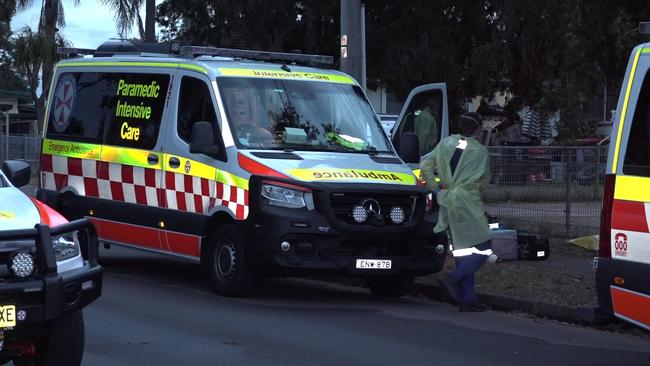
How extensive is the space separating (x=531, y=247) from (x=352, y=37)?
3268 millimetres

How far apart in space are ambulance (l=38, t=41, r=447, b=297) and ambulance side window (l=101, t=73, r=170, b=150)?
0.06 ft

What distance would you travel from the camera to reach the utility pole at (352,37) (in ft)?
43.3

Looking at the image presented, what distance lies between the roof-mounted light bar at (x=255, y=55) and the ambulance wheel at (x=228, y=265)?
6.95 ft

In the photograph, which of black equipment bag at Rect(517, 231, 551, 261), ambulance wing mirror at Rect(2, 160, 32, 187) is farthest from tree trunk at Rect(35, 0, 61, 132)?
ambulance wing mirror at Rect(2, 160, 32, 187)

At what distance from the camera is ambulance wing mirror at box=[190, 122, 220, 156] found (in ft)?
33.7

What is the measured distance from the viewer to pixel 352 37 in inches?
521

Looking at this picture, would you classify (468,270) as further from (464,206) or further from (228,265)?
(228,265)

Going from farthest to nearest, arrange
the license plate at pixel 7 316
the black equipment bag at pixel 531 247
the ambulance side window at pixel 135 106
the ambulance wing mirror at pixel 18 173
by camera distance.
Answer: the black equipment bag at pixel 531 247 < the ambulance side window at pixel 135 106 < the ambulance wing mirror at pixel 18 173 < the license plate at pixel 7 316

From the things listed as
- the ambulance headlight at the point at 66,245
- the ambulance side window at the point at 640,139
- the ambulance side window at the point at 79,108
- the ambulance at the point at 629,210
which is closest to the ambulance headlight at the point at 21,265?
the ambulance headlight at the point at 66,245

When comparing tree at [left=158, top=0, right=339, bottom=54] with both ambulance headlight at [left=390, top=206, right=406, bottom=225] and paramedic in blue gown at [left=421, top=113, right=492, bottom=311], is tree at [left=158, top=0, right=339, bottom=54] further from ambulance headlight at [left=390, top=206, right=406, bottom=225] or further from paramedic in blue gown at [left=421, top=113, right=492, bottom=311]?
paramedic in blue gown at [left=421, top=113, right=492, bottom=311]

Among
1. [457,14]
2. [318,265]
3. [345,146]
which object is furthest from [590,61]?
[457,14]

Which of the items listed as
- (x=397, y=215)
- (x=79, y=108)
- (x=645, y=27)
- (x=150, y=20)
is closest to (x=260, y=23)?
(x=150, y=20)

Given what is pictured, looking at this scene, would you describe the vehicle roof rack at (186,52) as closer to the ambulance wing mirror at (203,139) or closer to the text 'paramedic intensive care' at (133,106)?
the text 'paramedic intensive care' at (133,106)

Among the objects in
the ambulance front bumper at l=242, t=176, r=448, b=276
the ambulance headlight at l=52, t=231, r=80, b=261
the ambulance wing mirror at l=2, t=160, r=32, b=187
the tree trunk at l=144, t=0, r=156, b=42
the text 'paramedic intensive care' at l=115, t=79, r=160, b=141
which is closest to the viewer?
the ambulance headlight at l=52, t=231, r=80, b=261
